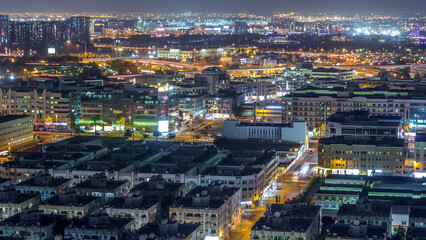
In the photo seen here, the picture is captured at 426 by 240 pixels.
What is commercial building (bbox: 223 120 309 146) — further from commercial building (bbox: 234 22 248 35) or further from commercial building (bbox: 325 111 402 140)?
commercial building (bbox: 234 22 248 35)

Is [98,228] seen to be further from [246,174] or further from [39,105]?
[39,105]

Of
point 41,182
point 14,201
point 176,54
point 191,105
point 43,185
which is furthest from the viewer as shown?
point 176,54

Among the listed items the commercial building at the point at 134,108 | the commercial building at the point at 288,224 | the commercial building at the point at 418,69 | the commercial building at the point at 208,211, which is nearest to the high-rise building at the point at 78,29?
the commercial building at the point at 418,69

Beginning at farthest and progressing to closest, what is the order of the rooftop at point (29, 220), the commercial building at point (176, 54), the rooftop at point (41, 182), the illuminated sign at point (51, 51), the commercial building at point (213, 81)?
the commercial building at point (176, 54), the illuminated sign at point (51, 51), the commercial building at point (213, 81), the rooftop at point (41, 182), the rooftop at point (29, 220)

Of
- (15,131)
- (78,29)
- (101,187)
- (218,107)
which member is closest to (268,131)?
(218,107)

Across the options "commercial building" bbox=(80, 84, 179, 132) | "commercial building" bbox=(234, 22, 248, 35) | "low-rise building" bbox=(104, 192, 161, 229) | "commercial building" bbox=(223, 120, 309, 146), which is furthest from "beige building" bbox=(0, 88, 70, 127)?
"commercial building" bbox=(234, 22, 248, 35)

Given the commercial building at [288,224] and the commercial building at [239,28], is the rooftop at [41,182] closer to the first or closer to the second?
the commercial building at [288,224]
